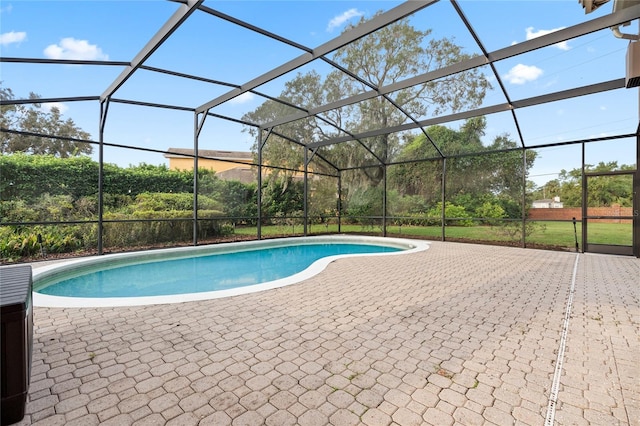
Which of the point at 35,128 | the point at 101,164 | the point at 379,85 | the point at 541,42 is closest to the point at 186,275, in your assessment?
the point at 101,164

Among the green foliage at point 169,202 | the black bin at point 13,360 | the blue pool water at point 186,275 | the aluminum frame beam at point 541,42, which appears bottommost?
the blue pool water at point 186,275

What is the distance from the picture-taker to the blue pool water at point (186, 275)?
5035 millimetres

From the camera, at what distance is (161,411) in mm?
1675

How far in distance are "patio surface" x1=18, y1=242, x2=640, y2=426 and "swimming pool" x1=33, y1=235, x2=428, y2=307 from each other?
1.63 feet

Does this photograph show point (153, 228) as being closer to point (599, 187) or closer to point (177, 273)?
point (177, 273)

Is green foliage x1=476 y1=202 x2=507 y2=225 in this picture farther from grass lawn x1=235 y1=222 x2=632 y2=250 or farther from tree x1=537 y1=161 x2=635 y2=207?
tree x1=537 y1=161 x2=635 y2=207

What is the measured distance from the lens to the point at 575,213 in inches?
332

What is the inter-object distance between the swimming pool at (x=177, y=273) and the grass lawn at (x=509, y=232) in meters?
2.00

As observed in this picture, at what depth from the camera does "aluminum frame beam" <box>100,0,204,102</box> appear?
4.11 m

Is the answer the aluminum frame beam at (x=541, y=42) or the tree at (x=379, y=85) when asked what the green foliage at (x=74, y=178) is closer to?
the tree at (x=379, y=85)

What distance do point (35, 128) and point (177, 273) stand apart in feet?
19.2

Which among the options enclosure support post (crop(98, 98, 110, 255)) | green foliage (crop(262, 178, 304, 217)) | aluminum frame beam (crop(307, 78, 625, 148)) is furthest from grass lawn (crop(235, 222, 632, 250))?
enclosure support post (crop(98, 98, 110, 255))

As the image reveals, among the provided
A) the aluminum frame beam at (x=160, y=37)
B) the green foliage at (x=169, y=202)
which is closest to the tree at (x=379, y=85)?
the green foliage at (x=169, y=202)

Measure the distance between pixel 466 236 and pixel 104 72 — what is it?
12.0m
